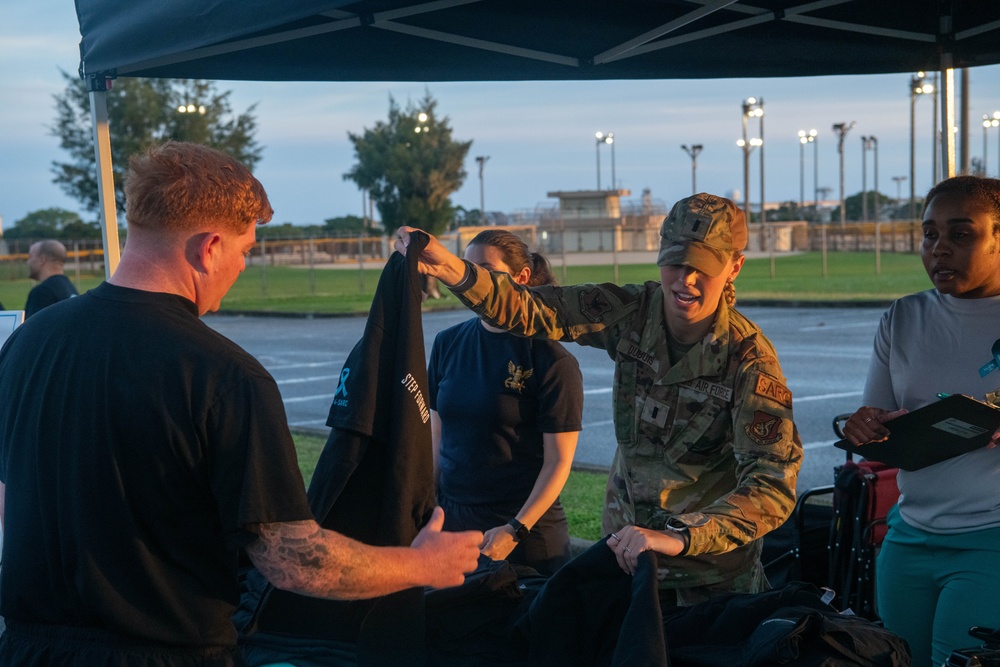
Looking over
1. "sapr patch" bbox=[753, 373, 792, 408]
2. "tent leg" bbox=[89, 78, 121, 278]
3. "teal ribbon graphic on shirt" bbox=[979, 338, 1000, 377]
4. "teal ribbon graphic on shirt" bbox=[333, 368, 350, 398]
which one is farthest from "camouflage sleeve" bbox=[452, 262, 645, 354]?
"tent leg" bbox=[89, 78, 121, 278]

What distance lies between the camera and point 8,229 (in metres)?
78.8

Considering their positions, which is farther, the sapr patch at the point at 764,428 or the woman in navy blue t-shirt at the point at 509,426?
the woman in navy blue t-shirt at the point at 509,426

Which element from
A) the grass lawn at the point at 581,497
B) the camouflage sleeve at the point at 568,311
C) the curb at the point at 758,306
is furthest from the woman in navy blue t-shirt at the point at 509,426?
the curb at the point at 758,306

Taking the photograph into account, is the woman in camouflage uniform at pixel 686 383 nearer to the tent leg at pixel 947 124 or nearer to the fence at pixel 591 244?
the tent leg at pixel 947 124

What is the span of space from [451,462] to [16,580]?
2112mm

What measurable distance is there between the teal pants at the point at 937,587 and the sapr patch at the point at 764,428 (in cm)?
82

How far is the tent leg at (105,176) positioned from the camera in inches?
187

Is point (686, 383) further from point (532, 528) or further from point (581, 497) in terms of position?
point (581, 497)

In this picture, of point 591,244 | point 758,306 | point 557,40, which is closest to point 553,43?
point 557,40

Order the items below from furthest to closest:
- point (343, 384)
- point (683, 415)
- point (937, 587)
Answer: point (937, 587)
point (683, 415)
point (343, 384)

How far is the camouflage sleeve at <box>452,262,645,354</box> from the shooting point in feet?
11.0

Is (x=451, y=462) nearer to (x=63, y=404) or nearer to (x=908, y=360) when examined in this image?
(x=908, y=360)

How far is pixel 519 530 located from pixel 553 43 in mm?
2457

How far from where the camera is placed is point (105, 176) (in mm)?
4934
